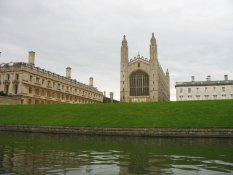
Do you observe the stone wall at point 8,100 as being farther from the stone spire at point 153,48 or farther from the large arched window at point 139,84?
the stone spire at point 153,48

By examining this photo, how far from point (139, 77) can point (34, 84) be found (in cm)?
3329

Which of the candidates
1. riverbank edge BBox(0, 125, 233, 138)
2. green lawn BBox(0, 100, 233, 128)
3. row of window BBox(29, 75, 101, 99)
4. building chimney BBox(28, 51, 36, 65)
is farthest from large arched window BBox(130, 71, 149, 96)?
riverbank edge BBox(0, 125, 233, 138)

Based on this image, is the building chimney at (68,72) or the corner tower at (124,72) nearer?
the corner tower at (124,72)

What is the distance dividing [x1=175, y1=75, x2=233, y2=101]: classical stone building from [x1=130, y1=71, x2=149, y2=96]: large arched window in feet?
73.8

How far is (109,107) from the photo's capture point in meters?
38.5

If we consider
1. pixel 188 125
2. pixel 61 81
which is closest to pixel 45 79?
pixel 61 81

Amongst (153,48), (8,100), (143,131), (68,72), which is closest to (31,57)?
(8,100)

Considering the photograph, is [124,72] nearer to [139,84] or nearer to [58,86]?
[139,84]

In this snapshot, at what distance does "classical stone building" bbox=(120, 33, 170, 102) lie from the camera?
83500 millimetres

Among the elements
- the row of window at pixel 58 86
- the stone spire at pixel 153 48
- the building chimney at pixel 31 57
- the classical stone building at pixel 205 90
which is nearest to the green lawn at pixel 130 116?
A: the row of window at pixel 58 86

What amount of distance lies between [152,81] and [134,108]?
4762 centimetres

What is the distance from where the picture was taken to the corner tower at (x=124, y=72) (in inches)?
3327

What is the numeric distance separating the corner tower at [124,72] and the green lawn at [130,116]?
4530 centimetres

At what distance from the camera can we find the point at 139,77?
86.3m
